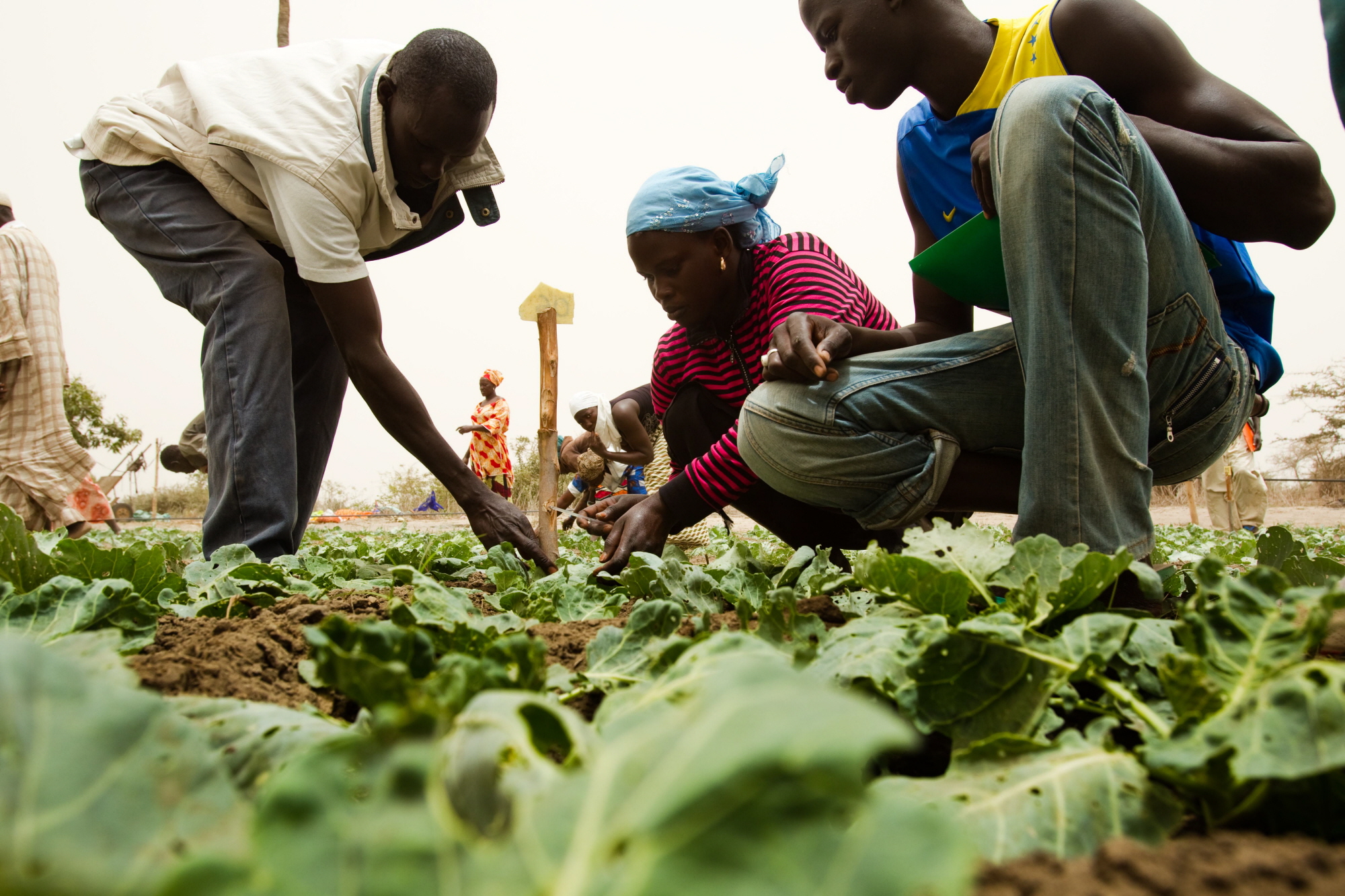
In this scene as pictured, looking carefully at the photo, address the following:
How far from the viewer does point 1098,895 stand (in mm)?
457

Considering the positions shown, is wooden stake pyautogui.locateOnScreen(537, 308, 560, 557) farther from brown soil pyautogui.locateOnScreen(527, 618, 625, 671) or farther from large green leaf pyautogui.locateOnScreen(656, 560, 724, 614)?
brown soil pyautogui.locateOnScreen(527, 618, 625, 671)

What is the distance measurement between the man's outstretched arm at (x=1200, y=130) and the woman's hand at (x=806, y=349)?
88 cm

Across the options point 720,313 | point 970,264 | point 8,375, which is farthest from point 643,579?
point 8,375

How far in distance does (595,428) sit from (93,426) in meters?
24.7

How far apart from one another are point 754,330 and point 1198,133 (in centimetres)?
153

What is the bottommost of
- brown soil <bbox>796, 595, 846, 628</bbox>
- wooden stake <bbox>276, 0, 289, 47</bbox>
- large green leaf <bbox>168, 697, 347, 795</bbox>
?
brown soil <bbox>796, 595, 846, 628</bbox>

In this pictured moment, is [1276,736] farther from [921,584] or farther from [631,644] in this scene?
[631,644]

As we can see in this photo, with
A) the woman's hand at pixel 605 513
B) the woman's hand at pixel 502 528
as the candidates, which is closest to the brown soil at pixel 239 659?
the woman's hand at pixel 502 528

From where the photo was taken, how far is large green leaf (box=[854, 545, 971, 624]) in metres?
1.16

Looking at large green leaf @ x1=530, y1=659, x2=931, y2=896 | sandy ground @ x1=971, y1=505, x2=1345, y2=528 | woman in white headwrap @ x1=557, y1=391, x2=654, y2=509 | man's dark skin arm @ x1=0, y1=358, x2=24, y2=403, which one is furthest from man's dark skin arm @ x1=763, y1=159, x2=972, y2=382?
sandy ground @ x1=971, y1=505, x2=1345, y2=528

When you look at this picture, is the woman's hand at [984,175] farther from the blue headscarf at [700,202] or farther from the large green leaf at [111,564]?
the large green leaf at [111,564]

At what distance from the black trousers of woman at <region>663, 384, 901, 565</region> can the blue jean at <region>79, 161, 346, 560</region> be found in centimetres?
153

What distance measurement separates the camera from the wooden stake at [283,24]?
9.66 m

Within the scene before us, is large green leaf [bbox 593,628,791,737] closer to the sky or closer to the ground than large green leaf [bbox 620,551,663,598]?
closer to the sky
